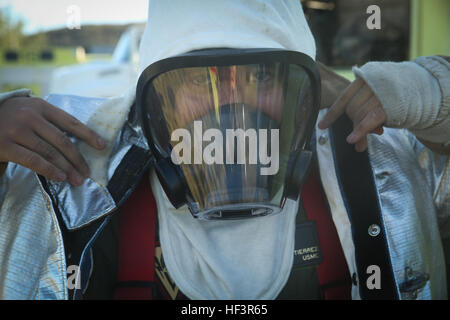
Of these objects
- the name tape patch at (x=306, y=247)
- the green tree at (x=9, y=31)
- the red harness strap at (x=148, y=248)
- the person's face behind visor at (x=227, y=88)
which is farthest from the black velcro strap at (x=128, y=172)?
the green tree at (x=9, y=31)

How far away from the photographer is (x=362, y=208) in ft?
3.72

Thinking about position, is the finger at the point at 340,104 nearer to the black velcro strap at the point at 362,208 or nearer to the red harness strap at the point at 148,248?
the black velcro strap at the point at 362,208

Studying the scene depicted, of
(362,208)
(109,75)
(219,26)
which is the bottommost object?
(362,208)

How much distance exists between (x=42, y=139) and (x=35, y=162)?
0.25 ft

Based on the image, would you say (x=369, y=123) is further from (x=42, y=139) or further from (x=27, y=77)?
(x=27, y=77)

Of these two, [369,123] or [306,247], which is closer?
[369,123]

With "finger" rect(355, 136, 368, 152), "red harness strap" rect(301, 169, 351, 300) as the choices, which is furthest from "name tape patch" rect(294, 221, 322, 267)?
"finger" rect(355, 136, 368, 152)

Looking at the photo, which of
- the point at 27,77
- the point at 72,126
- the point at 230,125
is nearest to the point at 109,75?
the point at 72,126

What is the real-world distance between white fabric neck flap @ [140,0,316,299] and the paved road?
953cm

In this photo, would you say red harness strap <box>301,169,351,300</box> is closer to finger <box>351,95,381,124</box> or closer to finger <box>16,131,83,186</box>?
finger <box>351,95,381,124</box>

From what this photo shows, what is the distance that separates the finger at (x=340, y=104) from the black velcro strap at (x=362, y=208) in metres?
0.08
